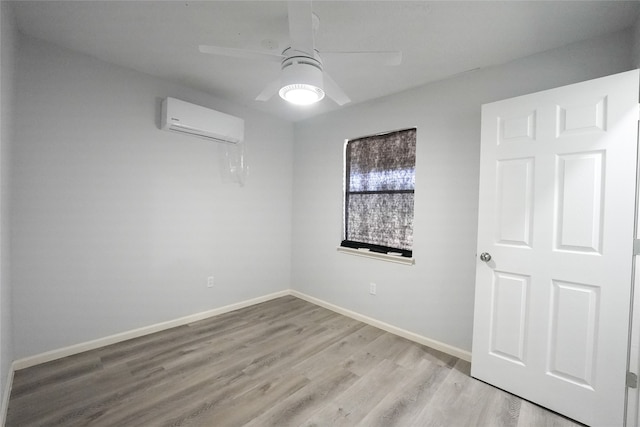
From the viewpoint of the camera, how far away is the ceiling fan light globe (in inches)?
62.1

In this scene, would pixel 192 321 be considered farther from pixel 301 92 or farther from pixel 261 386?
pixel 301 92

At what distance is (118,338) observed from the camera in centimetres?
244

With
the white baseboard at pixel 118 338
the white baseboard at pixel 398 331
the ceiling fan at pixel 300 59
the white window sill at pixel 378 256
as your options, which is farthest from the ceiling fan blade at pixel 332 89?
the white baseboard at pixel 118 338

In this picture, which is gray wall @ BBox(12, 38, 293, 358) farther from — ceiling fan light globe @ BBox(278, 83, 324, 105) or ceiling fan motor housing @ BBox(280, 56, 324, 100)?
ceiling fan motor housing @ BBox(280, 56, 324, 100)

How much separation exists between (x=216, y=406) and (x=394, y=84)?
2.99 meters

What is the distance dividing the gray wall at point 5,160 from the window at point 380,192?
2.79 m

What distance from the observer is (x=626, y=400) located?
152cm

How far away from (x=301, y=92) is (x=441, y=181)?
1.59 m

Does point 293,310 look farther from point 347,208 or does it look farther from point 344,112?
point 344,112

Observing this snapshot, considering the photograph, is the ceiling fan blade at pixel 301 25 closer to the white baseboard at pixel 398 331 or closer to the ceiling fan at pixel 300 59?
the ceiling fan at pixel 300 59

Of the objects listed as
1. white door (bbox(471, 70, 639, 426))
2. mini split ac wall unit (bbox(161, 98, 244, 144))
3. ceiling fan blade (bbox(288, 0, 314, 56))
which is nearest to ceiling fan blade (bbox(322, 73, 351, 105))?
ceiling fan blade (bbox(288, 0, 314, 56))

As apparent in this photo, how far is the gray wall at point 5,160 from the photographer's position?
1.51 meters

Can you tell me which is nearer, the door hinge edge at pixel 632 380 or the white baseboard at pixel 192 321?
the door hinge edge at pixel 632 380

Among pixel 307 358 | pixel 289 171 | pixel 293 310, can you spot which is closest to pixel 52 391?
pixel 307 358
